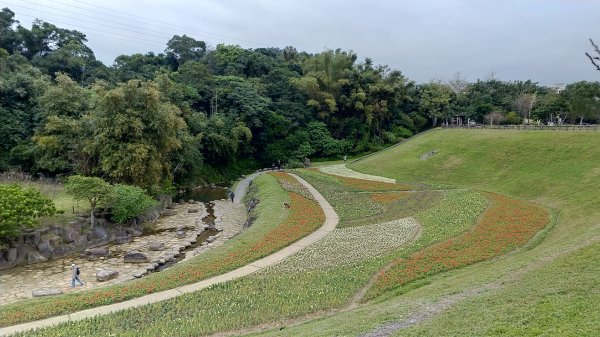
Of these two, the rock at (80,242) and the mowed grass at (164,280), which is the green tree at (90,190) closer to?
the rock at (80,242)

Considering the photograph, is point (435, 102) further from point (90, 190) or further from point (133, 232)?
point (90, 190)

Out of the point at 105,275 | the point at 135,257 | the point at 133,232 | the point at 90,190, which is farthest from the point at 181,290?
the point at 133,232

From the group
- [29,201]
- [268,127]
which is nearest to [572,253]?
[29,201]

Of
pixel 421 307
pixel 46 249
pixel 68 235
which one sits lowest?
pixel 46 249

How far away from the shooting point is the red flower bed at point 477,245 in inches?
821

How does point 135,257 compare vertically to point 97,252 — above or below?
above

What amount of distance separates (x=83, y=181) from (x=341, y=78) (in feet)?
224

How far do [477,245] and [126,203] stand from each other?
27360 mm

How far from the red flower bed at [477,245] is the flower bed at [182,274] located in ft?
27.4

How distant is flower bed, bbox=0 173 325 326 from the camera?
58.1 ft

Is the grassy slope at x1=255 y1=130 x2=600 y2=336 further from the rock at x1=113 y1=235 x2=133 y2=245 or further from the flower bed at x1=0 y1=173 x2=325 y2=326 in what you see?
the rock at x1=113 y1=235 x2=133 y2=245

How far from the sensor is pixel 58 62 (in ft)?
254

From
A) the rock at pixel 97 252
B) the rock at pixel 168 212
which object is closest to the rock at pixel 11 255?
the rock at pixel 97 252

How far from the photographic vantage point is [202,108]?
83.6 m
